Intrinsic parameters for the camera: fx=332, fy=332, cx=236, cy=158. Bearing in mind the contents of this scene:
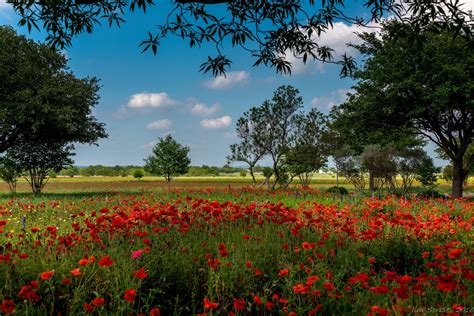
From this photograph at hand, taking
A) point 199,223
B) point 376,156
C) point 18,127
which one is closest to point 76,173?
point 18,127

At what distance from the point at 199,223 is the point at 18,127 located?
2011 centimetres

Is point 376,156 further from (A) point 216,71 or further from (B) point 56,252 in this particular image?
(B) point 56,252

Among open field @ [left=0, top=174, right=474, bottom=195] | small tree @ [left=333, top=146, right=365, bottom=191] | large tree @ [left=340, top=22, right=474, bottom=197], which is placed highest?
large tree @ [left=340, top=22, right=474, bottom=197]

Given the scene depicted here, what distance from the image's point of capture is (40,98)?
19125 mm

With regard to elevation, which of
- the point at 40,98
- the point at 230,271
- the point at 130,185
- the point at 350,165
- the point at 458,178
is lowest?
the point at 130,185

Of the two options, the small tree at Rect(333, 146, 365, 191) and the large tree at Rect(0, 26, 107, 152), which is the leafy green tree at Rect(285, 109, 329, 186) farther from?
the large tree at Rect(0, 26, 107, 152)

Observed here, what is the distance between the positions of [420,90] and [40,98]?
21813 millimetres

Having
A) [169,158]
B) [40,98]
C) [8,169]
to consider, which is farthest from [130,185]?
[40,98]

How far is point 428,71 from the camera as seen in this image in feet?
62.6

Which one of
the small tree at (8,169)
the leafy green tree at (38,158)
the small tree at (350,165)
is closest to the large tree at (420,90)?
the small tree at (350,165)

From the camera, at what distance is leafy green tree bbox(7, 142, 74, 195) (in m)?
23.0

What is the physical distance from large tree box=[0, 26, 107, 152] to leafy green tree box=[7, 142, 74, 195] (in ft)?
2.13

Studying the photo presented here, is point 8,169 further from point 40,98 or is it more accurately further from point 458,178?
point 458,178

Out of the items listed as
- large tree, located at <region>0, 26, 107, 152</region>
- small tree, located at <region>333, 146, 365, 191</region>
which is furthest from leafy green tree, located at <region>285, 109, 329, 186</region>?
large tree, located at <region>0, 26, 107, 152</region>
